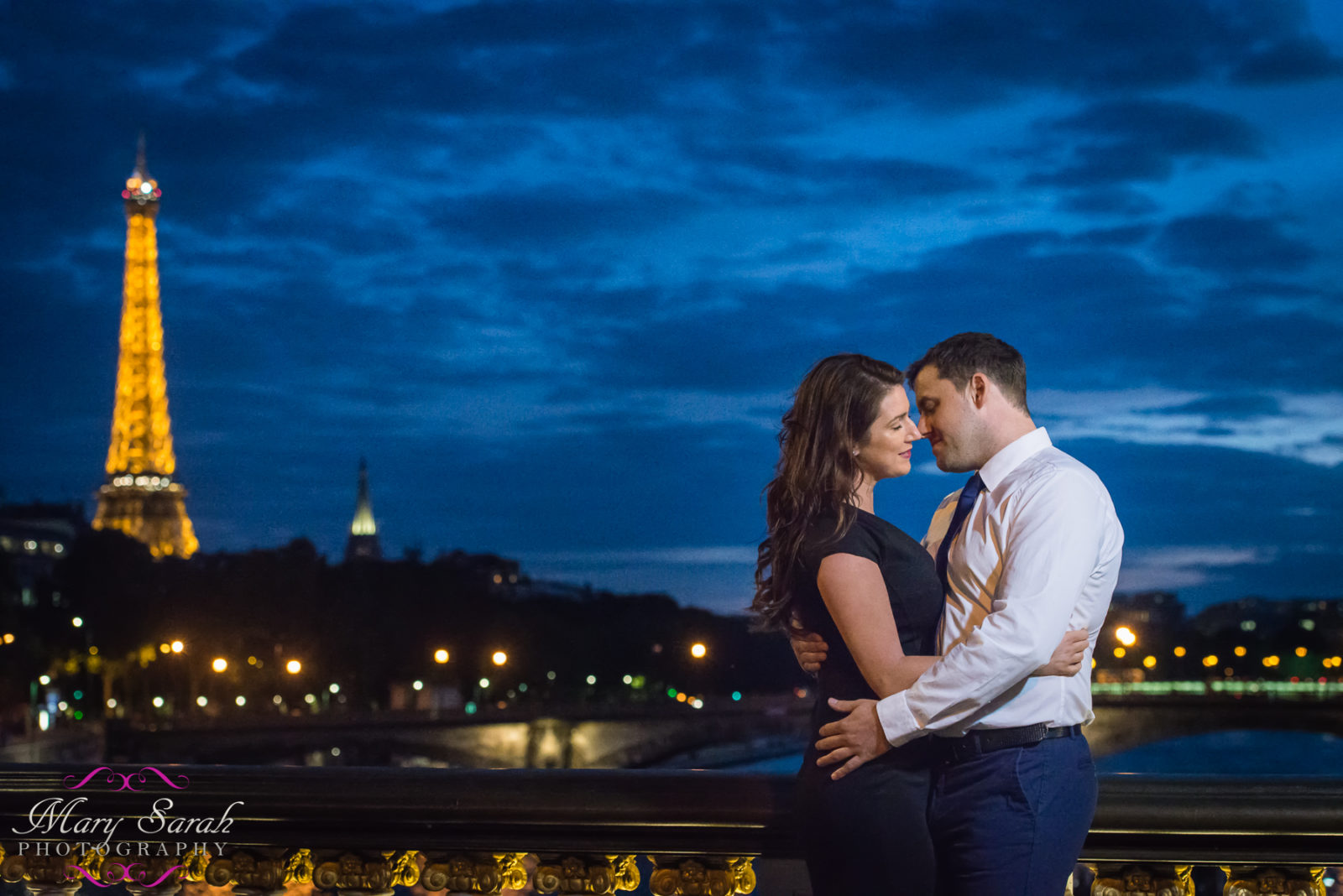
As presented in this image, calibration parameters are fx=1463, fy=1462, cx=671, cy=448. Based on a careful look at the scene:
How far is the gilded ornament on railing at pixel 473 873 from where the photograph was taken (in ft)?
10.9

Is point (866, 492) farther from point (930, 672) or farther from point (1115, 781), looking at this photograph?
point (1115, 781)

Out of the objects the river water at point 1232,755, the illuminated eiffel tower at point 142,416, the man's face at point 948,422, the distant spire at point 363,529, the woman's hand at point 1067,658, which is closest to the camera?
the woman's hand at point 1067,658

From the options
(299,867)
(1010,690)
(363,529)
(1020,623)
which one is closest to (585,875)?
(299,867)

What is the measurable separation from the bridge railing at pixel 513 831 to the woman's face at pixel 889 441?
74 cm

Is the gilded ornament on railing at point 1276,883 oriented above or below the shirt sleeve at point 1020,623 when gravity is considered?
below

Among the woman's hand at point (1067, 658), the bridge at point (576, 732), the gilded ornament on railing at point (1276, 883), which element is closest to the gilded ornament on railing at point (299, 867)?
the woman's hand at point (1067, 658)

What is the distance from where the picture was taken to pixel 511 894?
3678 mm

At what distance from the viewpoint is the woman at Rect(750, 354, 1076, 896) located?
2975mm

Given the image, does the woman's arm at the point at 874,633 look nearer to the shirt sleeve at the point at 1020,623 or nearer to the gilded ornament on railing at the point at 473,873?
the shirt sleeve at the point at 1020,623

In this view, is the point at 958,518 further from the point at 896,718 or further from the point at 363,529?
the point at 363,529

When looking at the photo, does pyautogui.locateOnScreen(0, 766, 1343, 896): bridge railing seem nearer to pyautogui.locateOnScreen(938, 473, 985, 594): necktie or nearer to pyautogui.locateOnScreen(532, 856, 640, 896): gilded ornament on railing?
pyautogui.locateOnScreen(532, 856, 640, 896): gilded ornament on railing

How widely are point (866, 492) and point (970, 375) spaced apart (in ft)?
1.15

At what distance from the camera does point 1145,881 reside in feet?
10.5

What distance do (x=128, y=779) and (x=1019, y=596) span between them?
2.15 metres
